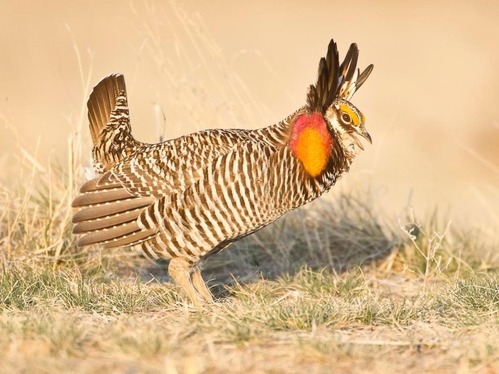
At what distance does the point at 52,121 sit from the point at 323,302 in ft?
24.9

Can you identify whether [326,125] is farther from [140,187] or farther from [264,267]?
[264,267]

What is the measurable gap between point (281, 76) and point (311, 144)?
23.4ft

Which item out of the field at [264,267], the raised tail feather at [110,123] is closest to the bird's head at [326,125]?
the field at [264,267]

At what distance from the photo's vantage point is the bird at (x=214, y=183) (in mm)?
5074

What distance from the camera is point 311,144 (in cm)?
530

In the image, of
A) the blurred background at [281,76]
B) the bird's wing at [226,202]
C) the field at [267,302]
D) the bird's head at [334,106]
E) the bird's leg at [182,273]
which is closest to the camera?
the field at [267,302]

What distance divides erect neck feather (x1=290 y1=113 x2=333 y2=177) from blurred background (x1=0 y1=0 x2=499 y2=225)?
1.41m

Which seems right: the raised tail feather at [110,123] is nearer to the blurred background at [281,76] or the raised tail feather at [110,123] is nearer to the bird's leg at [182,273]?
the blurred background at [281,76]

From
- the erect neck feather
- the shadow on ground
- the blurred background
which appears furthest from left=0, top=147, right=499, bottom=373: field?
the erect neck feather

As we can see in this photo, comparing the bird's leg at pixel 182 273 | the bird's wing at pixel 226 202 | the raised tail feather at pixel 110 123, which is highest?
the raised tail feather at pixel 110 123

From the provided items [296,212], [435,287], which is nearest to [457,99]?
[296,212]

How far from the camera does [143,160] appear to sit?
5.34 m

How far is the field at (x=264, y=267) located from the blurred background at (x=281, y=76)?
38 mm

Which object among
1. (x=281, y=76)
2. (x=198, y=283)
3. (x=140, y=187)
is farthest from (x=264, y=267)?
(x=281, y=76)
